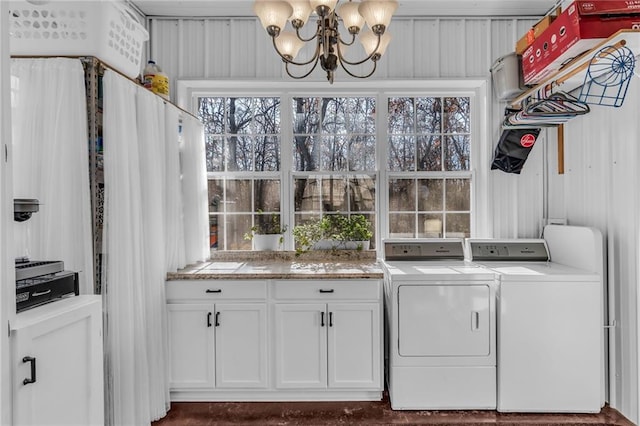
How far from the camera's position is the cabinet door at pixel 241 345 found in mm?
2449

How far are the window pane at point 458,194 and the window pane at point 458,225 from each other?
6cm

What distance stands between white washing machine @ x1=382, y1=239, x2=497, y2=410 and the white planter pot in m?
1.11

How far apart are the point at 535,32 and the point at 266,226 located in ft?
8.00

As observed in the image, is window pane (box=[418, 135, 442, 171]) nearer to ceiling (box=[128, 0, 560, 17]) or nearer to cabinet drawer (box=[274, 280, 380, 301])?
ceiling (box=[128, 0, 560, 17])

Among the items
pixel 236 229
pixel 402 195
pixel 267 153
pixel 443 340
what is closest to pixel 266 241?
pixel 236 229

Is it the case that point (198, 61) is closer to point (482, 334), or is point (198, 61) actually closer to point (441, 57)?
point (441, 57)

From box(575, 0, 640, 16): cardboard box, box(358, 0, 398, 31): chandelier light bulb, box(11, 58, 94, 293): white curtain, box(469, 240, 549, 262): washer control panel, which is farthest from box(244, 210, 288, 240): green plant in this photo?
box(575, 0, 640, 16): cardboard box

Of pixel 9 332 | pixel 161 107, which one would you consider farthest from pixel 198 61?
pixel 9 332

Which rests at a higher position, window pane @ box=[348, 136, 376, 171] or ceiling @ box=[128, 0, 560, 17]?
ceiling @ box=[128, 0, 560, 17]

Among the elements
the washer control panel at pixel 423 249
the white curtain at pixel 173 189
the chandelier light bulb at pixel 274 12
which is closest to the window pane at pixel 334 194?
the washer control panel at pixel 423 249

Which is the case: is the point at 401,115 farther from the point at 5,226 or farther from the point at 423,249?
the point at 5,226

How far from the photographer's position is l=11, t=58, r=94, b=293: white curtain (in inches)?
69.9

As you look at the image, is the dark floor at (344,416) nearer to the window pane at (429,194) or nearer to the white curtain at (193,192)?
the white curtain at (193,192)

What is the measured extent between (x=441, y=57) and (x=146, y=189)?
252 centimetres
